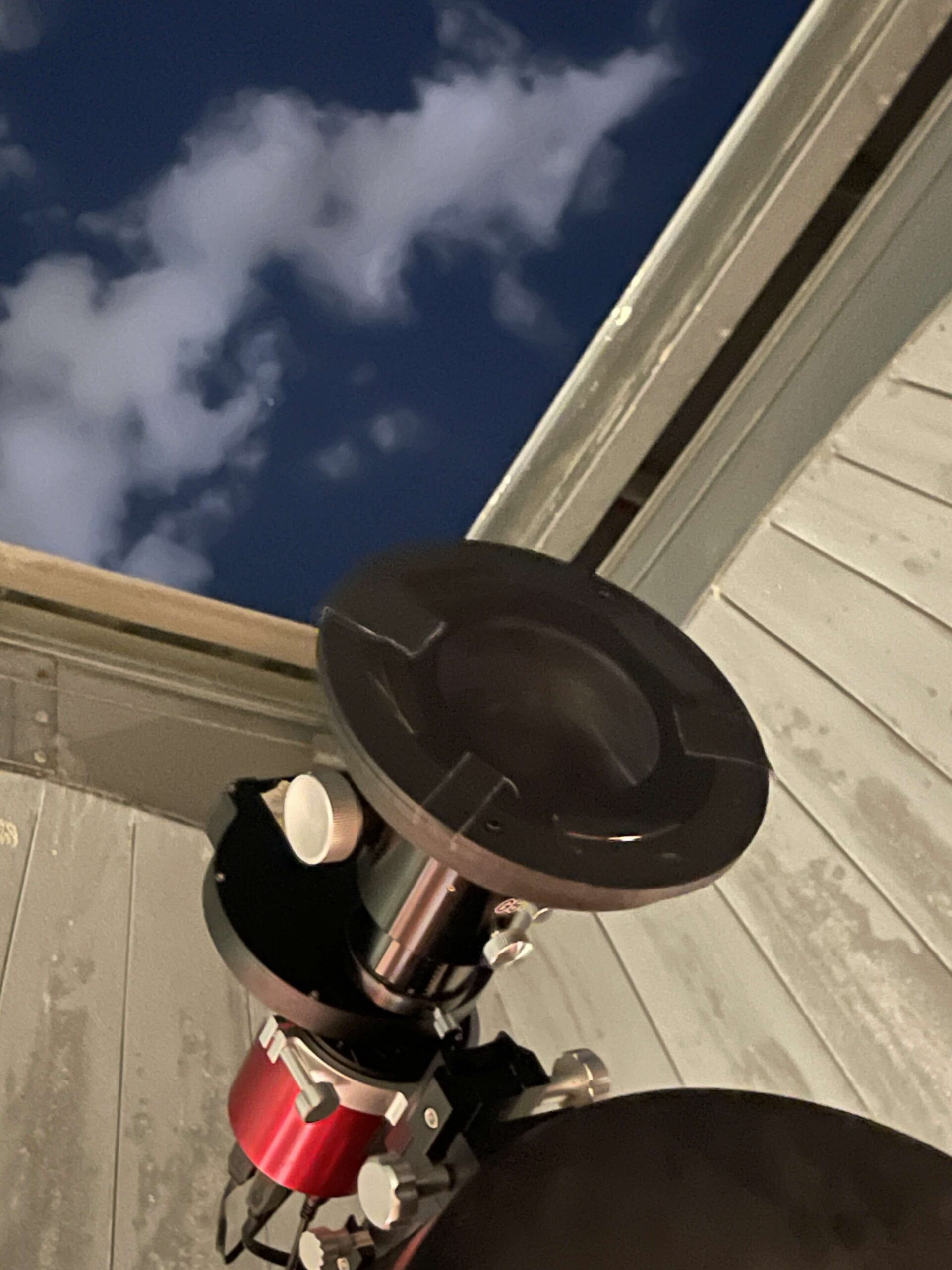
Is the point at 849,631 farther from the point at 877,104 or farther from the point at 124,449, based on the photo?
the point at 124,449

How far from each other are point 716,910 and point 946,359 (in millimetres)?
698

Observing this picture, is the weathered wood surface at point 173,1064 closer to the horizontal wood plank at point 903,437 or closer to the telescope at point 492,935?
the telescope at point 492,935

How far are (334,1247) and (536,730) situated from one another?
37 cm

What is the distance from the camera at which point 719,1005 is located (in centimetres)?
117

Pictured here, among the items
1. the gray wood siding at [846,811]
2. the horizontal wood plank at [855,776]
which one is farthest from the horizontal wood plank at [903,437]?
the horizontal wood plank at [855,776]

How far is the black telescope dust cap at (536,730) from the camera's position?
50 cm

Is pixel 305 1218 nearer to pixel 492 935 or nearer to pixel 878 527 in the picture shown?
pixel 492 935

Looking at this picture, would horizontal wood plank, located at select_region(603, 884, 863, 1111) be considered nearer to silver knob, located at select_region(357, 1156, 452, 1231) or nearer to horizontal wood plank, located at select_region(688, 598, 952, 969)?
horizontal wood plank, located at select_region(688, 598, 952, 969)

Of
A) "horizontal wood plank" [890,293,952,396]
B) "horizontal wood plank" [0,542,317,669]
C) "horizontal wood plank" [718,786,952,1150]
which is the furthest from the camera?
"horizontal wood plank" [0,542,317,669]

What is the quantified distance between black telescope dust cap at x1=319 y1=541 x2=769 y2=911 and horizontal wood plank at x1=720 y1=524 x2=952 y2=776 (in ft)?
1.65

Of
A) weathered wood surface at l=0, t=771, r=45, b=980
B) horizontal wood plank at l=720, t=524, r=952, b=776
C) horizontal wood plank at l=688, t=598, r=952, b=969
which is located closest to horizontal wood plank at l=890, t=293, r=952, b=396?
horizontal wood plank at l=720, t=524, r=952, b=776

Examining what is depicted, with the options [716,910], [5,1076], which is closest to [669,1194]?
[716,910]

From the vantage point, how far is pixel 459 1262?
41cm

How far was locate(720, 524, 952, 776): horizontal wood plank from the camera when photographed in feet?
3.57
